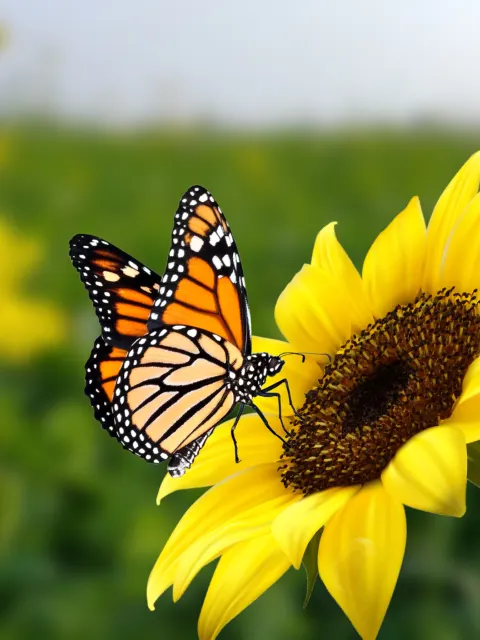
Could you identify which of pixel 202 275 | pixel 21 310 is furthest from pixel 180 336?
pixel 21 310

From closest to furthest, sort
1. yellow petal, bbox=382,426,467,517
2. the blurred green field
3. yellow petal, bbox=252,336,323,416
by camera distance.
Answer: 1. yellow petal, bbox=382,426,467,517
2. yellow petal, bbox=252,336,323,416
3. the blurred green field

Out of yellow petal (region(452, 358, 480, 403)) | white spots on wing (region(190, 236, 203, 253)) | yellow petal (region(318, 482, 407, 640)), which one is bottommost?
yellow petal (region(318, 482, 407, 640))

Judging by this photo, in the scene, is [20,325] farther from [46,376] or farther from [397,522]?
[397,522]

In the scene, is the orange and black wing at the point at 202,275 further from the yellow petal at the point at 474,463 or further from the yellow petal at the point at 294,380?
the yellow petal at the point at 474,463

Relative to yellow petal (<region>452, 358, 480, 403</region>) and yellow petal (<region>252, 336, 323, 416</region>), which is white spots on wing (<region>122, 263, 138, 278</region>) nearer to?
yellow petal (<region>252, 336, 323, 416</region>)

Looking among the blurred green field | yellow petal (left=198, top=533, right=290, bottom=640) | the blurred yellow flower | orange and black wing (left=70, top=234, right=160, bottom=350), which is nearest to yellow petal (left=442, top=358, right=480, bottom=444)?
yellow petal (left=198, top=533, right=290, bottom=640)

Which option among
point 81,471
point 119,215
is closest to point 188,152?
point 119,215

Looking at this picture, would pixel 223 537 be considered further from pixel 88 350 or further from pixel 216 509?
pixel 88 350
